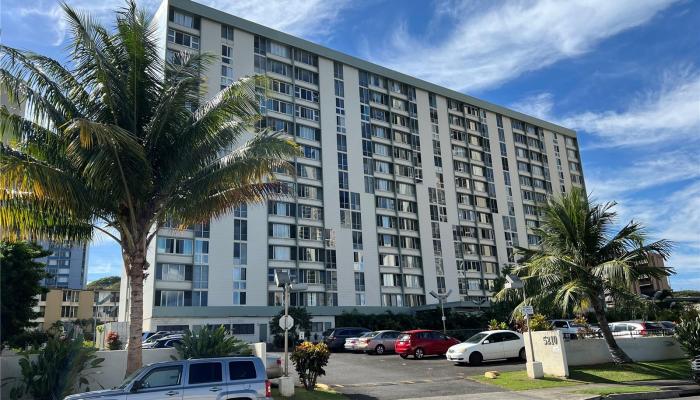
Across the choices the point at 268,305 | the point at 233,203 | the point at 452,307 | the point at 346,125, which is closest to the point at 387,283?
the point at 452,307

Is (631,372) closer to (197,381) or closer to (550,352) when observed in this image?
(550,352)

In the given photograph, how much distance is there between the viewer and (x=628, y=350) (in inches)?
909

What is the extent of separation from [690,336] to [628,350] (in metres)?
3.35

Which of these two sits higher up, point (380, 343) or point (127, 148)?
point (127, 148)

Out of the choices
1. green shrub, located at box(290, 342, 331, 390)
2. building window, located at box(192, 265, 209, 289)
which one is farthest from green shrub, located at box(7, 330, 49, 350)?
building window, located at box(192, 265, 209, 289)

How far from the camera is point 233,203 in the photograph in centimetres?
1636

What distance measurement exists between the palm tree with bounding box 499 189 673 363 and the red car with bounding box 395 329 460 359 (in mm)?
6722

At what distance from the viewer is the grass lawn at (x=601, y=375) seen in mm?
18438

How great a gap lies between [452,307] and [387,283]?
339 inches

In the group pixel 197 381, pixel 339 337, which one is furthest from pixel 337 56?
pixel 197 381

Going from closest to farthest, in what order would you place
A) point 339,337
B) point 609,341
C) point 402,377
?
point 402,377
point 609,341
point 339,337

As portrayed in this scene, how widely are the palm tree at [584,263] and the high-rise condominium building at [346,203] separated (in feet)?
100

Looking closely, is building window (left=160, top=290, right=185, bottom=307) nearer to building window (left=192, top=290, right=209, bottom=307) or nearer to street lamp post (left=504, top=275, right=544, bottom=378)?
building window (left=192, top=290, right=209, bottom=307)

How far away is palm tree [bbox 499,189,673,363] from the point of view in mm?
21203
